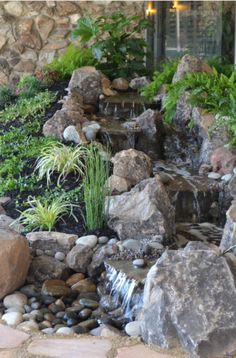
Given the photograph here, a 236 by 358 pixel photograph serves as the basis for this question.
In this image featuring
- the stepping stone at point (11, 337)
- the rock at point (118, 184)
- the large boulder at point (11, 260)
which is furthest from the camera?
the rock at point (118, 184)

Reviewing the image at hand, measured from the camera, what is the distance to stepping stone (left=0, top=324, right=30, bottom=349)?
2.96 m

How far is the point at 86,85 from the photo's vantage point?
24.3 feet

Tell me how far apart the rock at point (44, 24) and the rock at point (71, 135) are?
339 centimetres

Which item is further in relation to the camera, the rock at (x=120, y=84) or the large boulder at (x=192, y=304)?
the rock at (x=120, y=84)

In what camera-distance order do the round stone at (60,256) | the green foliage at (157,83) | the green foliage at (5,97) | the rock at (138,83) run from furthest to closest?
the rock at (138,83) → the green foliage at (5,97) → the green foliage at (157,83) → the round stone at (60,256)

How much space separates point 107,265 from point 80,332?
0.64m

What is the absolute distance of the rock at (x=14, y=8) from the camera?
8703 mm

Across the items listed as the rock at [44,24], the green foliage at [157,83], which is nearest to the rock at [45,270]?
the green foliage at [157,83]

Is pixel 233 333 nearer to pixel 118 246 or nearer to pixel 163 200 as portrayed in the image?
pixel 118 246

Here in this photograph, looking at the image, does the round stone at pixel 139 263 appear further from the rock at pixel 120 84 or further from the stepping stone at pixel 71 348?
the rock at pixel 120 84

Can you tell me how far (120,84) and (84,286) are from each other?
442 cm

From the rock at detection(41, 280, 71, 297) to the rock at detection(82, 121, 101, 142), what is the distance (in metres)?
2.25

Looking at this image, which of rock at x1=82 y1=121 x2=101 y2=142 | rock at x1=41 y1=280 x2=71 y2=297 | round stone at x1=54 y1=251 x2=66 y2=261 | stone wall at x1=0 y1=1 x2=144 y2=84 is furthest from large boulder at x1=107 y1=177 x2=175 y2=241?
stone wall at x1=0 y1=1 x2=144 y2=84

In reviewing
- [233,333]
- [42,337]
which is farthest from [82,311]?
[233,333]
